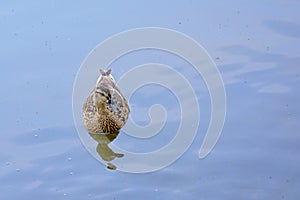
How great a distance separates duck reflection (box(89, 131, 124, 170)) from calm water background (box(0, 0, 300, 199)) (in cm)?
22

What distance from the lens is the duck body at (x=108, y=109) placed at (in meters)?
9.41

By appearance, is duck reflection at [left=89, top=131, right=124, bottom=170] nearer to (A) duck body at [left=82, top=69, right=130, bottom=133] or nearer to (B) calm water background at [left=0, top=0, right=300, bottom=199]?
(A) duck body at [left=82, top=69, right=130, bottom=133]

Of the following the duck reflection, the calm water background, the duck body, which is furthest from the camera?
the duck body

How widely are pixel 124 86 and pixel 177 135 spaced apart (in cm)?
163

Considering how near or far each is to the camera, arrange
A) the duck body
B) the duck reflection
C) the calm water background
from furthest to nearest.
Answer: the duck body, the duck reflection, the calm water background

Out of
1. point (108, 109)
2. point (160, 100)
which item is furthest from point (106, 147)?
point (160, 100)

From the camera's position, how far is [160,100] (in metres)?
9.39

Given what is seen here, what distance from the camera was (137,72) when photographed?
10156 millimetres

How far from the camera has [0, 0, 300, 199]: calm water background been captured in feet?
25.5

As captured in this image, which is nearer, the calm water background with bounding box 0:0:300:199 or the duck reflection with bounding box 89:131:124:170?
the calm water background with bounding box 0:0:300:199

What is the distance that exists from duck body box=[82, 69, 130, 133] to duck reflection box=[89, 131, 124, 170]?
2.9 inches

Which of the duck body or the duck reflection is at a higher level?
the duck body

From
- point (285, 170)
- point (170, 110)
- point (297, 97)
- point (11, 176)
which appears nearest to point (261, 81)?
point (297, 97)

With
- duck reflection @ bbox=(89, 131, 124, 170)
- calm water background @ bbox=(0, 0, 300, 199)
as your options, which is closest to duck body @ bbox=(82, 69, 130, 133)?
duck reflection @ bbox=(89, 131, 124, 170)
